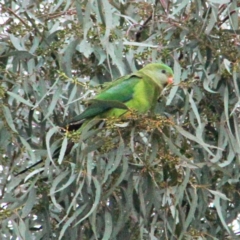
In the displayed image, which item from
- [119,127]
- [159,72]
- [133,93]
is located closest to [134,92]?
[133,93]

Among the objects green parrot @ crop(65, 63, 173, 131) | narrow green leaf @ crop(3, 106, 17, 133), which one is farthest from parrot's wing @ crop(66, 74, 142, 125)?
narrow green leaf @ crop(3, 106, 17, 133)

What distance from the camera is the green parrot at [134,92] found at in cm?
271

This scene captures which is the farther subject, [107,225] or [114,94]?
[114,94]

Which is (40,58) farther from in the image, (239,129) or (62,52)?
(239,129)

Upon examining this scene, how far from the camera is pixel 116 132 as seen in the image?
7.94 feet

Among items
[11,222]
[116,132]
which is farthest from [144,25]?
[11,222]

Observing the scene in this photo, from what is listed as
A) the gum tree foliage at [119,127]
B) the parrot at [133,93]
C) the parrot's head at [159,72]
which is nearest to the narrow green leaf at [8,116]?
the gum tree foliage at [119,127]

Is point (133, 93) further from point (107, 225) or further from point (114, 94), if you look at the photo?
point (107, 225)

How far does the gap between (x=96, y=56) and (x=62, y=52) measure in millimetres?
126

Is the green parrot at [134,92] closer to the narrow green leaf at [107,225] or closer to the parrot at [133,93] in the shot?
the parrot at [133,93]

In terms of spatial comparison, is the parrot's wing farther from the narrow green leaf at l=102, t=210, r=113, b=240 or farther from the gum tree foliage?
the narrow green leaf at l=102, t=210, r=113, b=240

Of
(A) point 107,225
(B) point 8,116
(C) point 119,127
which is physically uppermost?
(B) point 8,116

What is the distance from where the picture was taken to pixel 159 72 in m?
2.85

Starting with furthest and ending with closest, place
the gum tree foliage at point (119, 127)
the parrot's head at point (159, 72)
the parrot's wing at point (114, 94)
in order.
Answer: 1. the parrot's head at point (159, 72)
2. the parrot's wing at point (114, 94)
3. the gum tree foliage at point (119, 127)
